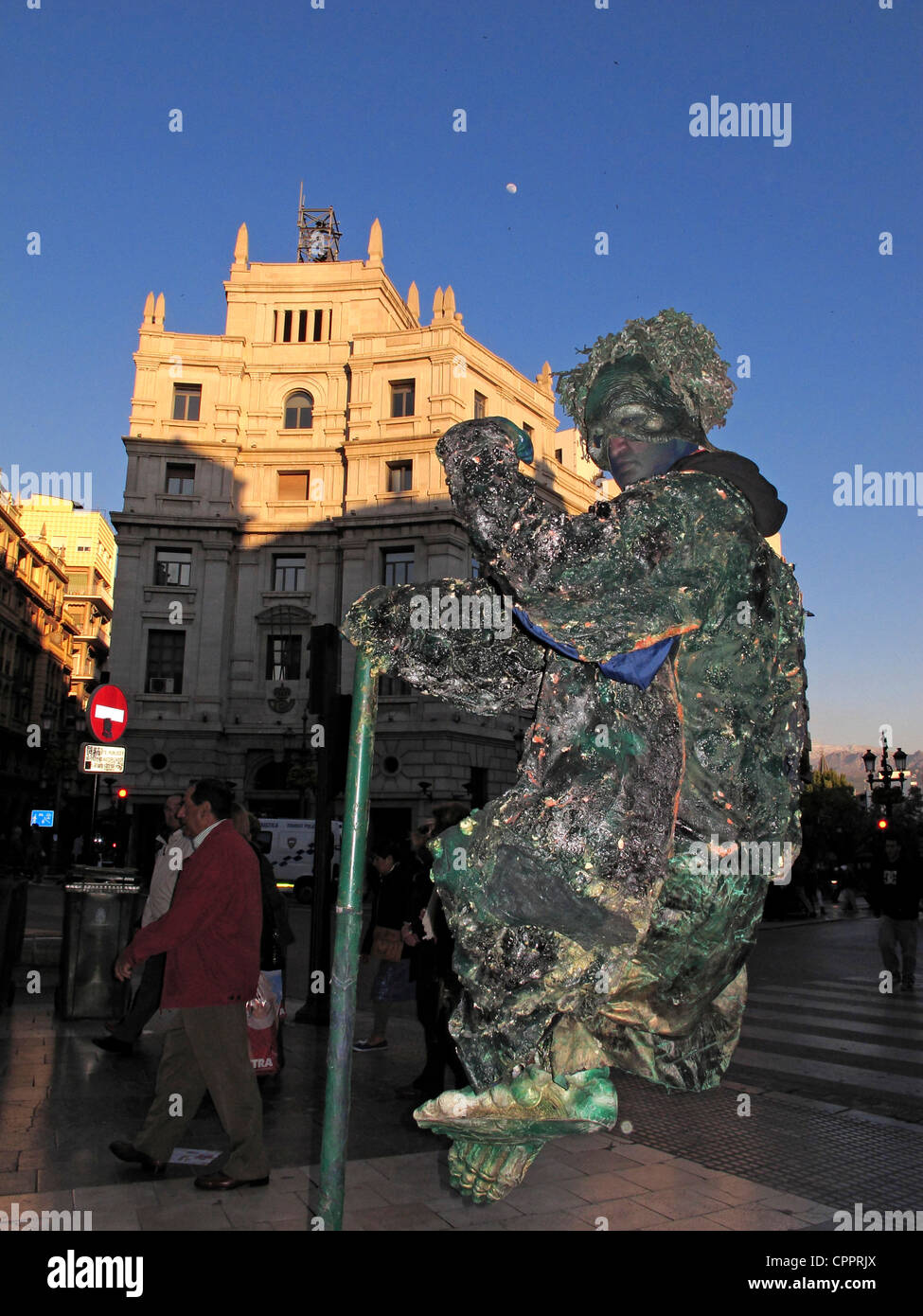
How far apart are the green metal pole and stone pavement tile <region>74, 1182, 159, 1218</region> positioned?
8.31 feet

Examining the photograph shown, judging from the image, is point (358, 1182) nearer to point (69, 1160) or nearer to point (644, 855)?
point (69, 1160)

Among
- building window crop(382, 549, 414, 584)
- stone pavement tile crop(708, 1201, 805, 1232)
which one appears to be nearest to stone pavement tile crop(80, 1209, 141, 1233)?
stone pavement tile crop(708, 1201, 805, 1232)

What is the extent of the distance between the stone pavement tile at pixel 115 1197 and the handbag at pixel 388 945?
322cm

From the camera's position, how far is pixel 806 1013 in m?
8.89

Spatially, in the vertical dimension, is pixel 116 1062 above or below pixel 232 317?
below

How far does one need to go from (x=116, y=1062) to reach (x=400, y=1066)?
1.87 metres

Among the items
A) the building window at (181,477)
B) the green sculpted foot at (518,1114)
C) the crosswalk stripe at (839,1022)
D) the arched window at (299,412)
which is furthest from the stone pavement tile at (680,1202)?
the arched window at (299,412)

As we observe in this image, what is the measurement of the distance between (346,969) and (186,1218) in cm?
256

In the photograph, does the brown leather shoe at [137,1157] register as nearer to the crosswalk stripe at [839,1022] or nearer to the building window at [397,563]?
the crosswalk stripe at [839,1022]

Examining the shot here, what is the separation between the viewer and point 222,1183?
12.6 feet

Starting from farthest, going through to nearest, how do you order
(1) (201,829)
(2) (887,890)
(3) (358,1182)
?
(2) (887,890) → (1) (201,829) → (3) (358,1182)

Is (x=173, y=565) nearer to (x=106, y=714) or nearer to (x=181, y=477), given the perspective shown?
(x=181, y=477)
